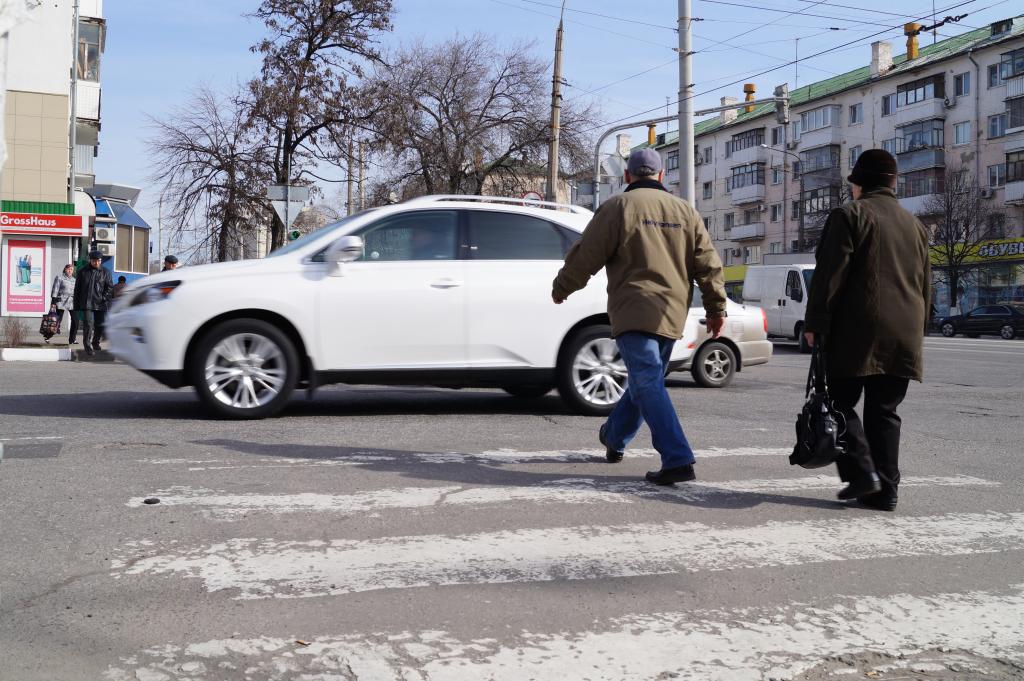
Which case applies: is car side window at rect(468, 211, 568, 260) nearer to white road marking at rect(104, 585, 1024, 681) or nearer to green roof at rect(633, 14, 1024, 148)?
white road marking at rect(104, 585, 1024, 681)

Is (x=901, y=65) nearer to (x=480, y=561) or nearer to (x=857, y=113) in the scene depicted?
(x=857, y=113)

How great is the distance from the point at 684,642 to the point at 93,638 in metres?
1.80

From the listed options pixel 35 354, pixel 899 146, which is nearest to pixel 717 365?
pixel 35 354

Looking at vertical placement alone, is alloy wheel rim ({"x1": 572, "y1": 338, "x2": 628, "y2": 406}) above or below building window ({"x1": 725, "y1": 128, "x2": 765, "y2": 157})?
below

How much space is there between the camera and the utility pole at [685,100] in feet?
72.1

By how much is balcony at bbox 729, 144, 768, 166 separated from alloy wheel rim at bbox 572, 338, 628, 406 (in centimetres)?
6880

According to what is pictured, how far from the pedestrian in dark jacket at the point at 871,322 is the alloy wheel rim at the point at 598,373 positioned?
363cm

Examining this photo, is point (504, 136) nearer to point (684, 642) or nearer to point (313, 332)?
point (313, 332)

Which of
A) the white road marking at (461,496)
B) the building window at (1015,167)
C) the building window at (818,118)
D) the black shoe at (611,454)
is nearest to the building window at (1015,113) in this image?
the building window at (1015,167)

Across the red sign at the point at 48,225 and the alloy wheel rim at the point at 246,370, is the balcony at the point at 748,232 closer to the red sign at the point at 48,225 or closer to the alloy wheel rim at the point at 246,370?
the red sign at the point at 48,225

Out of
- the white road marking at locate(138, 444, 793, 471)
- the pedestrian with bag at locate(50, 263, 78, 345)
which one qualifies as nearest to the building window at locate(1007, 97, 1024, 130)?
the pedestrian with bag at locate(50, 263, 78, 345)

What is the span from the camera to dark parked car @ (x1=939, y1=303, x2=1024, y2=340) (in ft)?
134

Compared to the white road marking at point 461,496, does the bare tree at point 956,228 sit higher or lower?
higher

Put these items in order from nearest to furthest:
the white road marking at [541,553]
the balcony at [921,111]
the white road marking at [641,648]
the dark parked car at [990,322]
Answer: the white road marking at [641,648], the white road marking at [541,553], the dark parked car at [990,322], the balcony at [921,111]
